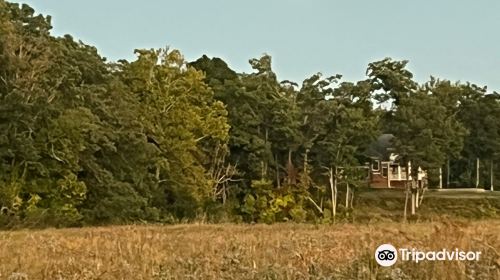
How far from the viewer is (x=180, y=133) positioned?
153 ft

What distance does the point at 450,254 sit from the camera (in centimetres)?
591

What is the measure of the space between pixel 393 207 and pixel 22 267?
5044 cm

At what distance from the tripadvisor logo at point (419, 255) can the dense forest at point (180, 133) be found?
1134 inches

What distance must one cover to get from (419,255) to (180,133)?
41.1 m

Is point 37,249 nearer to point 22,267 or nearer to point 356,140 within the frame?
point 22,267

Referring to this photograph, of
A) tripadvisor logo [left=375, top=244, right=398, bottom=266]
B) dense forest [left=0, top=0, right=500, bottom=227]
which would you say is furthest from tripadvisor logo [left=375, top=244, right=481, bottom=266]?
dense forest [left=0, top=0, right=500, bottom=227]

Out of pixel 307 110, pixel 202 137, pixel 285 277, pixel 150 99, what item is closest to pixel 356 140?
pixel 307 110

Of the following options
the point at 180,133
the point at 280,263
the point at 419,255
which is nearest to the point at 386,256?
the point at 419,255

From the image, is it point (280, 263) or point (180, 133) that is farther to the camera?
point (180, 133)

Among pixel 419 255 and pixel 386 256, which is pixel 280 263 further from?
pixel 419 255

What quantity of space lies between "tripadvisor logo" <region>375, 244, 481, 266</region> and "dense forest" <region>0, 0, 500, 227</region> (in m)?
28.8

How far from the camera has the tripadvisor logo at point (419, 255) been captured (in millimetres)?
5875

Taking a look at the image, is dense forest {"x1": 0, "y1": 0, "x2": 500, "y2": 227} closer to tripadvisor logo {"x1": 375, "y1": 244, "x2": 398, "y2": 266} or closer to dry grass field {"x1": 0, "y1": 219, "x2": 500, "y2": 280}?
dry grass field {"x1": 0, "y1": 219, "x2": 500, "y2": 280}

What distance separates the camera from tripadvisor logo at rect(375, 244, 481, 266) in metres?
5.88
